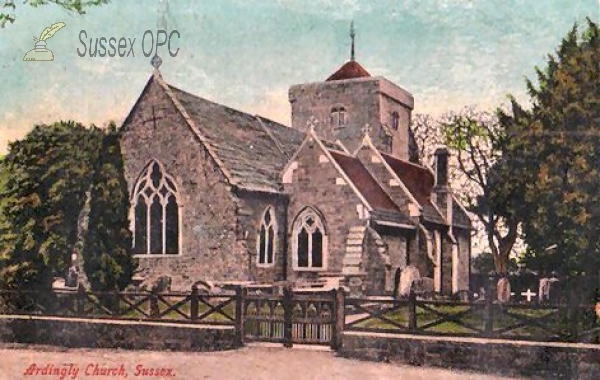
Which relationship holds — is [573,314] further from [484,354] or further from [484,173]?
[484,173]

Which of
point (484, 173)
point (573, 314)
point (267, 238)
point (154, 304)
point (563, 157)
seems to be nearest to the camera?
point (573, 314)

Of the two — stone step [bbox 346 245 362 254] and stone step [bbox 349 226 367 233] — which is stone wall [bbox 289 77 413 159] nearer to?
stone step [bbox 349 226 367 233]

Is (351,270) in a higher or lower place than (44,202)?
lower

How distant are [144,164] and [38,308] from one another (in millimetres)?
3232

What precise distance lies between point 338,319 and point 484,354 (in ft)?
6.47

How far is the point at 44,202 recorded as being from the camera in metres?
12.3

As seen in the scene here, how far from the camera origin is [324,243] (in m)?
14.1

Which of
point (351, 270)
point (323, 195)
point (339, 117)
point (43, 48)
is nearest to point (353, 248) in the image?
point (351, 270)

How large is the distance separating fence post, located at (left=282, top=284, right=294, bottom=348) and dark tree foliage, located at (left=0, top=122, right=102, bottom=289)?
369cm

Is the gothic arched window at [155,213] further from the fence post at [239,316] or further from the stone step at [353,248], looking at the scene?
the stone step at [353,248]

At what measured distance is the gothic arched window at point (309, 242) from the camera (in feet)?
45.3

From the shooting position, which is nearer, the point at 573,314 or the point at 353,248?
the point at 573,314

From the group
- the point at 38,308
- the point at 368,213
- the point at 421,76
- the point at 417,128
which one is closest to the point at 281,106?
the point at 421,76

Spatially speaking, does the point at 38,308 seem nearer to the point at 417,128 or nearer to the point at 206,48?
the point at 206,48
